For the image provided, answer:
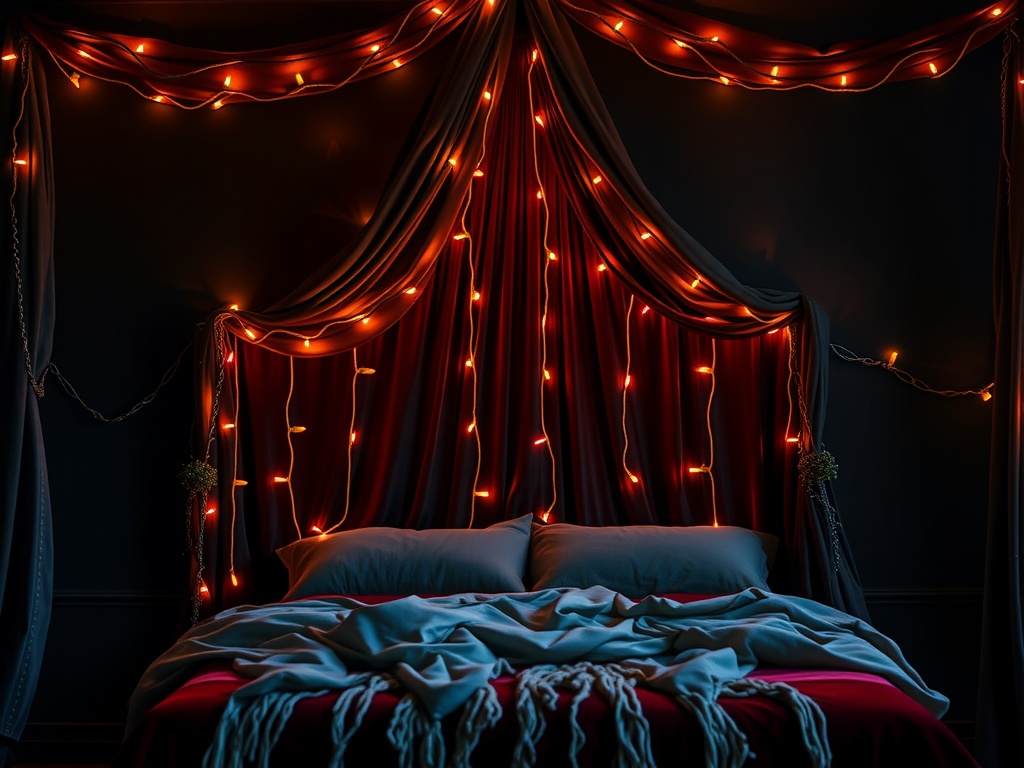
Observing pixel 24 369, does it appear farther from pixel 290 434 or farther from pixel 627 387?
pixel 627 387

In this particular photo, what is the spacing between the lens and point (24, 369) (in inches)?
122

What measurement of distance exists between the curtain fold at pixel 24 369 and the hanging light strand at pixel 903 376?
2.92 m

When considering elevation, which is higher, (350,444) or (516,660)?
(350,444)

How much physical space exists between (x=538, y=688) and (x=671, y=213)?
2163 mm

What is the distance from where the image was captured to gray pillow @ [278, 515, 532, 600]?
3.04 metres

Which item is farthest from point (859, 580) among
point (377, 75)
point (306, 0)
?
point (306, 0)

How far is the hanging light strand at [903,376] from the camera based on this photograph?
3.50 meters

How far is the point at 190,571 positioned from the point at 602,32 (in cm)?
249

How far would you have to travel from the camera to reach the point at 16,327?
315 centimetres

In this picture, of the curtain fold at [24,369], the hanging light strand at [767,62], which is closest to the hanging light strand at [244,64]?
the curtain fold at [24,369]

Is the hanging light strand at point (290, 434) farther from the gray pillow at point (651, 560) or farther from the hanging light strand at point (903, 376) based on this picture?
the hanging light strand at point (903, 376)

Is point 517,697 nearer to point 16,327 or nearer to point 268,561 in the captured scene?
point 268,561

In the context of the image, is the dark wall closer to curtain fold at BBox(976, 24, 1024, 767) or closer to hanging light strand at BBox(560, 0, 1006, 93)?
hanging light strand at BBox(560, 0, 1006, 93)

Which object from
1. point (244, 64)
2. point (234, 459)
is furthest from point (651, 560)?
point (244, 64)
